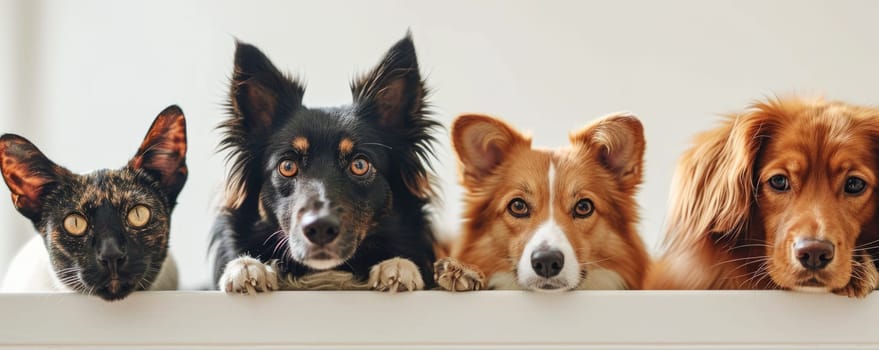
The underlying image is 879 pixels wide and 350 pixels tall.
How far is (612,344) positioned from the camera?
4.62 feet

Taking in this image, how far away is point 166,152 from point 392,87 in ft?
1.50

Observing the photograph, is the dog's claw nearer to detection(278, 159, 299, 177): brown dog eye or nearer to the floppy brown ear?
detection(278, 159, 299, 177): brown dog eye

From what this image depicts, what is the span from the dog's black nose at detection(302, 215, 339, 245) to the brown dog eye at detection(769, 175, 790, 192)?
32.8 inches

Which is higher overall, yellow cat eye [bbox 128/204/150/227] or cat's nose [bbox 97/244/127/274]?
yellow cat eye [bbox 128/204/150/227]

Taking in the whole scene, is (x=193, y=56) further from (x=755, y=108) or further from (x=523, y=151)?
(x=755, y=108)

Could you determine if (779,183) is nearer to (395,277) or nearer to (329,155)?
(395,277)

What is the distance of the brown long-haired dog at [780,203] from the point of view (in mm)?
1436

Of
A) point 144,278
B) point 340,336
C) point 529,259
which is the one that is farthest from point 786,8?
point 144,278

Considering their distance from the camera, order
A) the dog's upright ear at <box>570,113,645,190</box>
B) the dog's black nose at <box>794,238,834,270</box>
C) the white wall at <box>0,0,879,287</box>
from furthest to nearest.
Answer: the white wall at <box>0,0,879,287</box> → the dog's upright ear at <box>570,113,645,190</box> → the dog's black nose at <box>794,238,834,270</box>

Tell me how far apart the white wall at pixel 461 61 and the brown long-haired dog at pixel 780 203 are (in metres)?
0.71

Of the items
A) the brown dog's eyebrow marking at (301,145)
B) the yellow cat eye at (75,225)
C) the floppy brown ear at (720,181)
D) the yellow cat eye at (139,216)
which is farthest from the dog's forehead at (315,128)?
the floppy brown ear at (720,181)

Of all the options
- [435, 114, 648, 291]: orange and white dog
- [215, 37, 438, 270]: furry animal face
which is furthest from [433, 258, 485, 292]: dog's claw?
[215, 37, 438, 270]: furry animal face

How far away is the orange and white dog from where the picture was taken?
1.59m

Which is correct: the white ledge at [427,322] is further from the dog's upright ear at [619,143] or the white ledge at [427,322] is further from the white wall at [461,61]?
the white wall at [461,61]
